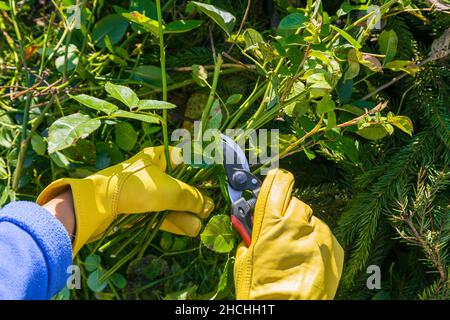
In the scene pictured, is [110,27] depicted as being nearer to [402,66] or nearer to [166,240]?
[166,240]

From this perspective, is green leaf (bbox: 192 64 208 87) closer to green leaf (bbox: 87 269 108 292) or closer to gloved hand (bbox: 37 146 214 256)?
gloved hand (bbox: 37 146 214 256)

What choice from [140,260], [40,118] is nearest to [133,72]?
[40,118]

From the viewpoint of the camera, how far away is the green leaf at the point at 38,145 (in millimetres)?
1006

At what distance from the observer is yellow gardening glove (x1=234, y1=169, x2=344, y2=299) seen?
0.84 m

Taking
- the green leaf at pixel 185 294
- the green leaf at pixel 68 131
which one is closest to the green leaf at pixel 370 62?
the green leaf at pixel 68 131

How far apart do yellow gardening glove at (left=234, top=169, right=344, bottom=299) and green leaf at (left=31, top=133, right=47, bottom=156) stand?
358mm

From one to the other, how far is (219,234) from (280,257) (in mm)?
102

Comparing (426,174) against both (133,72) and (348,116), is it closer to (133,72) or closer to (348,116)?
(348,116)

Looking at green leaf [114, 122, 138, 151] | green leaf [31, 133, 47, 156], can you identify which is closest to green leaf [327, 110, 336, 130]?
green leaf [114, 122, 138, 151]

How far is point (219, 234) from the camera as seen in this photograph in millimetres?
906

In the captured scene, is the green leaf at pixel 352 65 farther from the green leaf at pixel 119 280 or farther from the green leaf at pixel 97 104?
the green leaf at pixel 119 280

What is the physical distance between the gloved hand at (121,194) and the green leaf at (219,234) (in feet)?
0.21

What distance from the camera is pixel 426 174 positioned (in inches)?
38.4

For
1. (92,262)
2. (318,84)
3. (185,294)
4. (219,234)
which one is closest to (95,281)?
(92,262)
